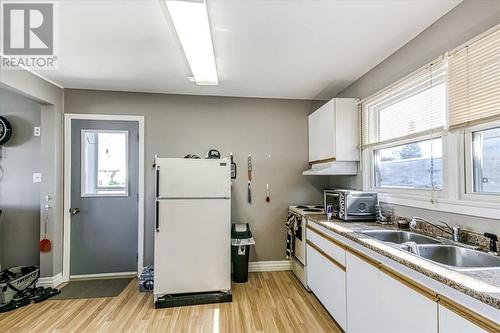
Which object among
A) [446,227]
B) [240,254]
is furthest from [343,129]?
[240,254]

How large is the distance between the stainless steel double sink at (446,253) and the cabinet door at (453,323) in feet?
0.72

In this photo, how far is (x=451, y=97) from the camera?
1.76 metres

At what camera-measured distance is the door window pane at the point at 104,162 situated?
3418 millimetres

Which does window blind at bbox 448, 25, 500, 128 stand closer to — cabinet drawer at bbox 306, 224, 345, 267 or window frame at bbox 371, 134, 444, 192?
window frame at bbox 371, 134, 444, 192

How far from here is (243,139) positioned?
147 inches

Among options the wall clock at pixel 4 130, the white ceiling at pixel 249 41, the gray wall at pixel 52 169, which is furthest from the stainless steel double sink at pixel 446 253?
the wall clock at pixel 4 130

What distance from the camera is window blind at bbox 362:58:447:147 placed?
75.7 inches

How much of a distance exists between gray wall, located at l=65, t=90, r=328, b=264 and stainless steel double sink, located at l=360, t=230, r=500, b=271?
182 centimetres

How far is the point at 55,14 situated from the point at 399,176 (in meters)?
3.28

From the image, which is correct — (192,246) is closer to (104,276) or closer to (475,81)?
(104,276)

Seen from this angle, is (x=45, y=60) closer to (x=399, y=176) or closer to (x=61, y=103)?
(x=61, y=103)

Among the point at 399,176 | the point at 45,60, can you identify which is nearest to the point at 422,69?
the point at 399,176

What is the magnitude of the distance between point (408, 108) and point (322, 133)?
3.58 feet

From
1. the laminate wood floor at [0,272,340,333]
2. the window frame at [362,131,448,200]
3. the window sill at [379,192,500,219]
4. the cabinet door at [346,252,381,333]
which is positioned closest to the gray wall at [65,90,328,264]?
the laminate wood floor at [0,272,340,333]
